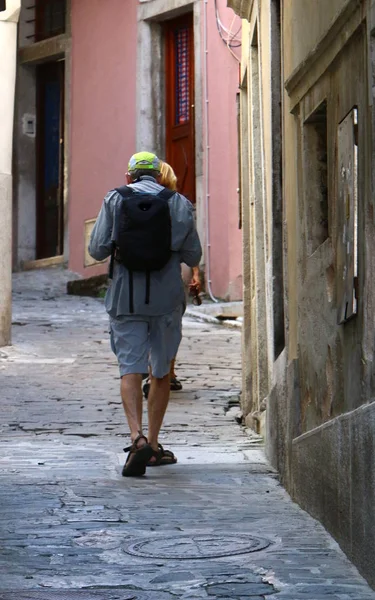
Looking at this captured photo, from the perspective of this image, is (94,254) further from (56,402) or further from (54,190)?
(54,190)

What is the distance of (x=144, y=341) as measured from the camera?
7.04 m

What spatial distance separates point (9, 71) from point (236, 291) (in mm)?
5758

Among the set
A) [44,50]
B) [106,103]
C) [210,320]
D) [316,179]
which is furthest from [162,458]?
[44,50]

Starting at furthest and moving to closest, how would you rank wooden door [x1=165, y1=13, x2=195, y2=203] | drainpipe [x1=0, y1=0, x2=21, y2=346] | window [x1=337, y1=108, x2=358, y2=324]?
1. wooden door [x1=165, y1=13, x2=195, y2=203]
2. drainpipe [x1=0, y1=0, x2=21, y2=346]
3. window [x1=337, y1=108, x2=358, y2=324]

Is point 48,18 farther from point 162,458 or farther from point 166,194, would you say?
point 162,458

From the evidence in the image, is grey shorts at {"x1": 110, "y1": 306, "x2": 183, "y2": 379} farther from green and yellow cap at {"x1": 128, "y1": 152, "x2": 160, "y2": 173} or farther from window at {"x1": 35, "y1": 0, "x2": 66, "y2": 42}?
window at {"x1": 35, "y1": 0, "x2": 66, "y2": 42}

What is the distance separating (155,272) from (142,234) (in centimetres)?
22

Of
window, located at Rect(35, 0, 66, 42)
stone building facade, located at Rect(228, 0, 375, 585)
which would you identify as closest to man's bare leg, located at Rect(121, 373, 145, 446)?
stone building facade, located at Rect(228, 0, 375, 585)

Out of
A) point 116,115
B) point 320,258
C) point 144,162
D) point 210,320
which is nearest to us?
point 320,258

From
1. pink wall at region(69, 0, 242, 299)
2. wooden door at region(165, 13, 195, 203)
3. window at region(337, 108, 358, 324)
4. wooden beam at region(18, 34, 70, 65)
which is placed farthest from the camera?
wooden beam at region(18, 34, 70, 65)

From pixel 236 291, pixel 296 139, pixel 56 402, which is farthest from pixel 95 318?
pixel 296 139

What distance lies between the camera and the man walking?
22.8ft

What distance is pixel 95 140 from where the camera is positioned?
22500 millimetres

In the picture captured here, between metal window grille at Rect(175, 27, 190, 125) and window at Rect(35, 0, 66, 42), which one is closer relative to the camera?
metal window grille at Rect(175, 27, 190, 125)
